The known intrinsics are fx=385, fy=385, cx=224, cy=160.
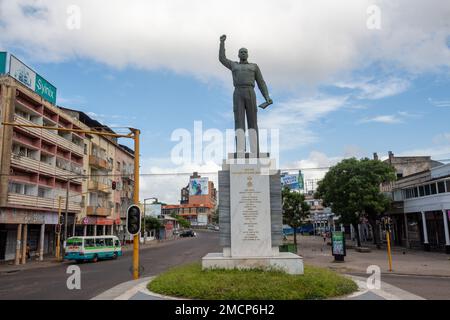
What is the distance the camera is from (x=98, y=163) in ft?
160

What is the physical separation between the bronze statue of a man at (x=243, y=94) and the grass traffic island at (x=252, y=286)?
15.3 ft

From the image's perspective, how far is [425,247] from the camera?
118 ft

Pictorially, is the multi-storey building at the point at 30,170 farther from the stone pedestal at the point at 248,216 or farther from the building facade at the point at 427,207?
the building facade at the point at 427,207

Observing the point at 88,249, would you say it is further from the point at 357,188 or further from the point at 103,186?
the point at 357,188

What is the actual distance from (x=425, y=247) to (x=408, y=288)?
25.1 meters

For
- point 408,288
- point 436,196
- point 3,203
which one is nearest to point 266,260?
point 408,288

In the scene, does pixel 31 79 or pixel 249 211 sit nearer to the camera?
pixel 249 211

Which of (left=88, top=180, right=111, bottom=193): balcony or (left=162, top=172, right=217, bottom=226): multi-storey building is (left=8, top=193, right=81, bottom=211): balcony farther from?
(left=162, top=172, right=217, bottom=226): multi-storey building

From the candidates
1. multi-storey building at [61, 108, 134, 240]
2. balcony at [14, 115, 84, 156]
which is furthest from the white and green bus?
multi-storey building at [61, 108, 134, 240]

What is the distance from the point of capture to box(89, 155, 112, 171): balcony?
47688 millimetres

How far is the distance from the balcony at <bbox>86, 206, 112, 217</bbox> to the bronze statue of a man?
1480 inches

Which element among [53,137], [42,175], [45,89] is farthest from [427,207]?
[45,89]

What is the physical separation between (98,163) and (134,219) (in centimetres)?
3851

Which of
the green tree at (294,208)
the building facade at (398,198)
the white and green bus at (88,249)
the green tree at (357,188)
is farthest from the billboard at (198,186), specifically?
the white and green bus at (88,249)
